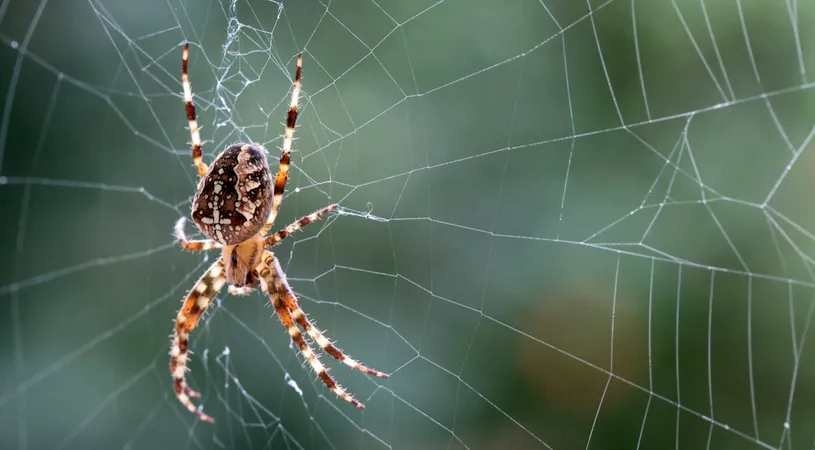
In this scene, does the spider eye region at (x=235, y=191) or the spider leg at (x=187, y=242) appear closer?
the spider eye region at (x=235, y=191)

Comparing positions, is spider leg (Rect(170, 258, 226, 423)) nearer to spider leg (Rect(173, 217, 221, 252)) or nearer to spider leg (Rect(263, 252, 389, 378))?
spider leg (Rect(173, 217, 221, 252))

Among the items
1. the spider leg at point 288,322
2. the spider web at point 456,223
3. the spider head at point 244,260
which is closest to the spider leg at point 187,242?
the spider head at point 244,260

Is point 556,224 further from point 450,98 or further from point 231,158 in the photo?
point 231,158

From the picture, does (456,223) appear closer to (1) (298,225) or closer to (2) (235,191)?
(1) (298,225)

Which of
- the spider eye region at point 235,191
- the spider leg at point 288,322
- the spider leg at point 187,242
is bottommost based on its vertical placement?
the spider leg at point 288,322

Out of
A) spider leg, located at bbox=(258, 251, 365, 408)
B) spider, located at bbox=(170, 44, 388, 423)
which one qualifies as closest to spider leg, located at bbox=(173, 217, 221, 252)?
spider, located at bbox=(170, 44, 388, 423)

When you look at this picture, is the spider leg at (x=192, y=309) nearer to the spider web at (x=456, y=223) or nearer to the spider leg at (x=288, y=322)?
the spider leg at (x=288, y=322)
